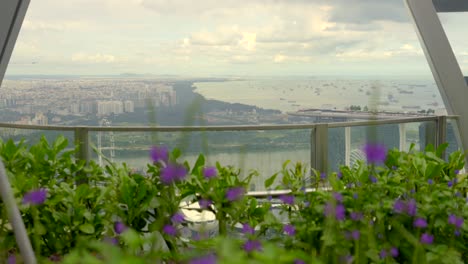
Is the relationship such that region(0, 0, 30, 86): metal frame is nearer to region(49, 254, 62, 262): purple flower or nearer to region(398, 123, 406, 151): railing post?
region(49, 254, 62, 262): purple flower

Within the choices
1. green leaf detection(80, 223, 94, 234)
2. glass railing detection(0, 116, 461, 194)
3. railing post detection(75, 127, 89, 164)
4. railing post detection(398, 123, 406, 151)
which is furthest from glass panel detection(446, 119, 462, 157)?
green leaf detection(80, 223, 94, 234)

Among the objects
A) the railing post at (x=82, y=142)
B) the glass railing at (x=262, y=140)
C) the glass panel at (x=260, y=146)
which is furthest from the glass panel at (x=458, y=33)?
the railing post at (x=82, y=142)

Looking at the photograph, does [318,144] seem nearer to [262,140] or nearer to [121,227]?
[262,140]

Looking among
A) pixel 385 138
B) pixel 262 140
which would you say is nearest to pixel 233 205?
pixel 262 140

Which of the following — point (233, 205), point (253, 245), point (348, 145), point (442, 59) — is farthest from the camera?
point (442, 59)

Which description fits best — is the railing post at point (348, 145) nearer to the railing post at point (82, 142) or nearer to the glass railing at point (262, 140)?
the glass railing at point (262, 140)

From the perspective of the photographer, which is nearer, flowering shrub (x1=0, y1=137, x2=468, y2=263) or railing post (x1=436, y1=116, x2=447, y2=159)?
flowering shrub (x1=0, y1=137, x2=468, y2=263)
